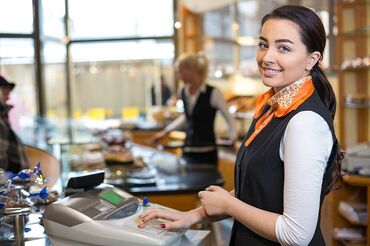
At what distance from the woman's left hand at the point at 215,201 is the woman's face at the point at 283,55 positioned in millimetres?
313

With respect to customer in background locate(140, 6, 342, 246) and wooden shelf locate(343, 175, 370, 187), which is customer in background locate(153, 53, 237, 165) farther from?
customer in background locate(140, 6, 342, 246)

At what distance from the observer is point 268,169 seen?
4.38ft

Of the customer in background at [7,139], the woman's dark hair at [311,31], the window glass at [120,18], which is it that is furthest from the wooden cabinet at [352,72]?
the window glass at [120,18]

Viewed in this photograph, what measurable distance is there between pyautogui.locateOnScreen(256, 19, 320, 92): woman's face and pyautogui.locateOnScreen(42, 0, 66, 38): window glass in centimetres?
638

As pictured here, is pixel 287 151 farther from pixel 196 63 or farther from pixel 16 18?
pixel 16 18

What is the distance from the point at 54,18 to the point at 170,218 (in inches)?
279

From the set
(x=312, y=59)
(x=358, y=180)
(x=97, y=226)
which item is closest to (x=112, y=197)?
Result: (x=97, y=226)

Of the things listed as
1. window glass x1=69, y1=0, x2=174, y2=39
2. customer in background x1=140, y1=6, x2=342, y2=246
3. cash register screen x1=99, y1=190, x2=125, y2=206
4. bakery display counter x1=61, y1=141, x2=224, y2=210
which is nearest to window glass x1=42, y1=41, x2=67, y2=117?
window glass x1=69, y1=0, x2=174, y2=39

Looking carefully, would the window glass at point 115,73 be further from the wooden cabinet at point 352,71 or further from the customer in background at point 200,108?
the wooden cabinet at point 352,71

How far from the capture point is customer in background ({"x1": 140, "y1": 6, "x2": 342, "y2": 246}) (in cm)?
122

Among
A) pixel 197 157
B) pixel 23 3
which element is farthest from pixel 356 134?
pixel 23 3

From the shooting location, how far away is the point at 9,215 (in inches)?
54.1

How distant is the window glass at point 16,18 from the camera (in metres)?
6.23

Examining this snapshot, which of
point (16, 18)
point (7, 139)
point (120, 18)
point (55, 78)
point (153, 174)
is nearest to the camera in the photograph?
point (7, 139)
